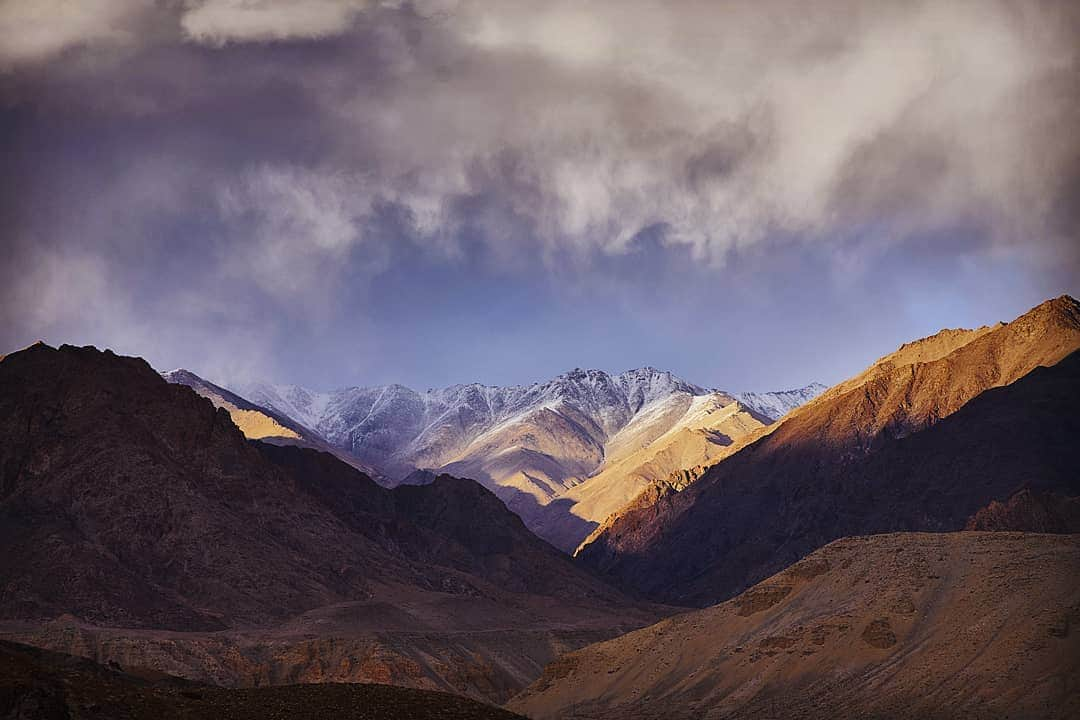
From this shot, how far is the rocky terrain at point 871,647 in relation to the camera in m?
65.4

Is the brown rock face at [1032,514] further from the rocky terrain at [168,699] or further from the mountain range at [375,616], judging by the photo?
the rocky terrain at [168,699]

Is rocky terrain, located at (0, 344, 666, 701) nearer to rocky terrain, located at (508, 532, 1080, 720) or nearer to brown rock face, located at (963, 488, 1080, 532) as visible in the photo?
rocky terrain, located at (508, 532, 1080, 720)

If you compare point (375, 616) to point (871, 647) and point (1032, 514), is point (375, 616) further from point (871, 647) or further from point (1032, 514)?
point (1032, 514)

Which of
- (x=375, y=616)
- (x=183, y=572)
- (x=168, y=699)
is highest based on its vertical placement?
(x=183, y=572)

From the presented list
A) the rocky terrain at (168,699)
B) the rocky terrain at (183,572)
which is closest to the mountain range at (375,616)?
the rocky terrain at (168,699)

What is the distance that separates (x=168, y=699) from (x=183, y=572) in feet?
447

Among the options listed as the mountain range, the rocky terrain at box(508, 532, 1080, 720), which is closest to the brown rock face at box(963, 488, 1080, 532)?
the mountain range

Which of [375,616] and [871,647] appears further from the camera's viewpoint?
[375,616]

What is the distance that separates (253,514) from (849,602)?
125069 millimetres

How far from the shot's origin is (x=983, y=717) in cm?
6056

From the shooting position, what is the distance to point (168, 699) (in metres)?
39.0

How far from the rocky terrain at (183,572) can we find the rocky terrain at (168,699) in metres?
87.3

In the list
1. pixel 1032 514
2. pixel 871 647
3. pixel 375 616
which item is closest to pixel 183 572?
pixel 375 616

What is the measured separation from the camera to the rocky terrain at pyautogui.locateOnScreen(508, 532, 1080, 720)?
6544cm
